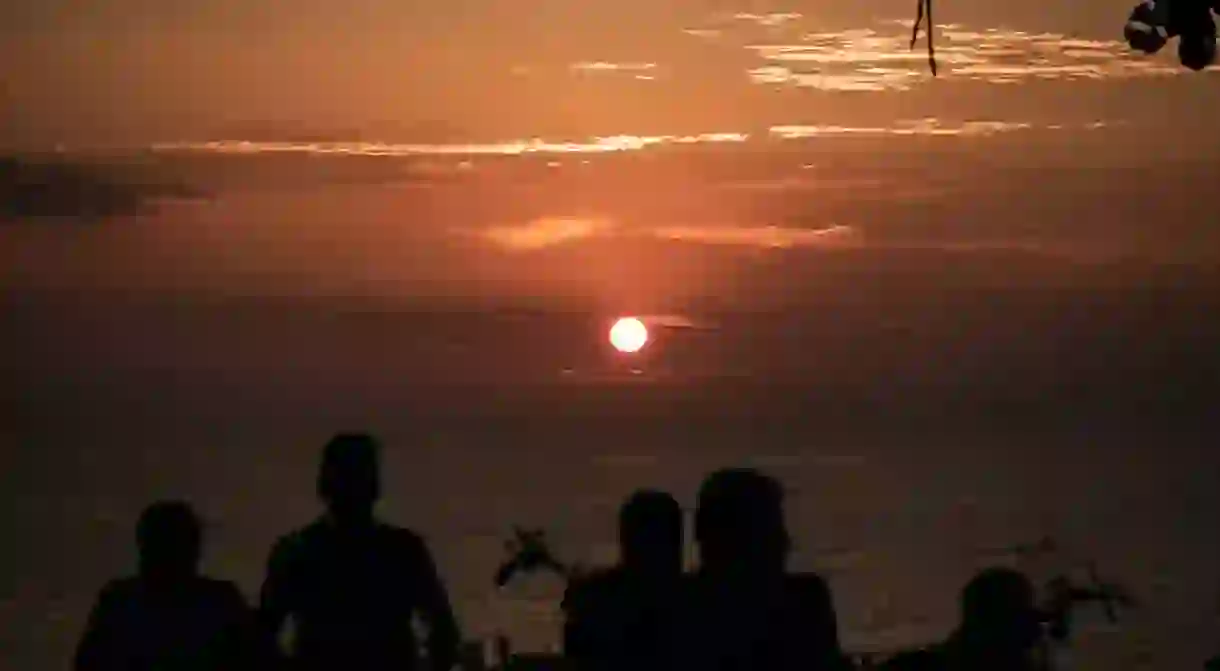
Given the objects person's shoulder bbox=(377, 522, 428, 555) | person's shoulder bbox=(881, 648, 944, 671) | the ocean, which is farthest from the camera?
the ocean

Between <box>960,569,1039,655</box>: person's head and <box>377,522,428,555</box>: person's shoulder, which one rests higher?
<box>377,522,428,555</box>: person's shoulder

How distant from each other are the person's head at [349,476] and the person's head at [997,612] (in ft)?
4.24

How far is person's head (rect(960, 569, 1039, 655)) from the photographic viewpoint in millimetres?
4141

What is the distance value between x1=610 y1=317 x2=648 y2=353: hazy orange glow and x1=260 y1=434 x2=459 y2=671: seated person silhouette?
2716 inches

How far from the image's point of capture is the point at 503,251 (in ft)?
202

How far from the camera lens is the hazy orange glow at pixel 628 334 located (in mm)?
74562

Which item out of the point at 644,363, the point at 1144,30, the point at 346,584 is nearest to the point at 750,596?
the point at 346,584

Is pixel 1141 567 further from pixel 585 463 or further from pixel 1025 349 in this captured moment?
pixel 1025 349

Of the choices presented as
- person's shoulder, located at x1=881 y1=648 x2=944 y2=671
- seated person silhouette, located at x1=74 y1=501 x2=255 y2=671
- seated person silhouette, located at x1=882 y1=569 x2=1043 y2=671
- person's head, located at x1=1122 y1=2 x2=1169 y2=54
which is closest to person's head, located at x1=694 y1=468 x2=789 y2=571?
person's shoulder, located at x1=881 y1=648 x2=944 y2=671

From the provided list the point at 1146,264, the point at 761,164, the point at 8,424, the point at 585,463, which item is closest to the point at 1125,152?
the point at 761,164

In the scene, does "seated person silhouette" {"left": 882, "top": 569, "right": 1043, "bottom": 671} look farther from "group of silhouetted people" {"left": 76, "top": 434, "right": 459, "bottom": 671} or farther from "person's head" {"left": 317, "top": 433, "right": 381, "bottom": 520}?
"person's head" {"left": 317, "top": 433, "right": 381, "bottom": 520}

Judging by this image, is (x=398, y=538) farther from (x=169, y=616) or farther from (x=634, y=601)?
(x=634, y=601)

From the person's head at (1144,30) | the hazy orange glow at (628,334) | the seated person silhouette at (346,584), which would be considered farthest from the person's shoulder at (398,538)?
the hazy orange glow at (628,334)

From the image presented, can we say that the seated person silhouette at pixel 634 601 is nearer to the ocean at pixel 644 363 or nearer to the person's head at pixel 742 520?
the person's head at pixel 742 520
